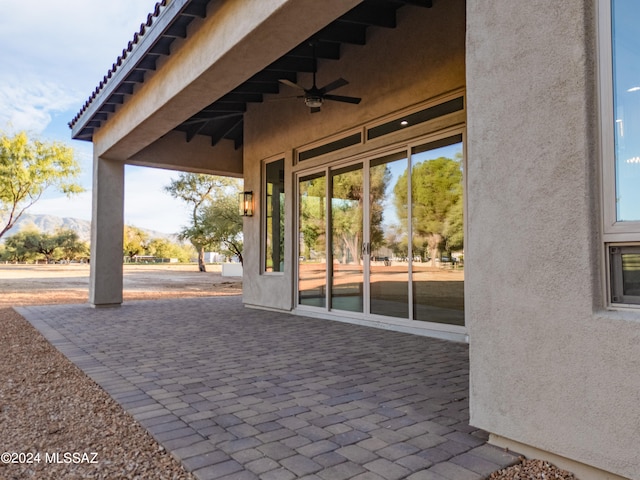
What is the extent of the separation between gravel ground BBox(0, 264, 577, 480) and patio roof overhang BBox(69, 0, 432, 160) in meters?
3.17

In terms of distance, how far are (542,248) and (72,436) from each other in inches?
105

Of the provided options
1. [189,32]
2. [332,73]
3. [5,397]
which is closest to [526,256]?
[5,397]

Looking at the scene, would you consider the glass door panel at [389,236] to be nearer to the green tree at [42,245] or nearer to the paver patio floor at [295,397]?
the paver patio floor at [295,397]

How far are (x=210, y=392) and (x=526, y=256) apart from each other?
236 centimetres

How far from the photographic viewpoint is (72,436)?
7.93 feet

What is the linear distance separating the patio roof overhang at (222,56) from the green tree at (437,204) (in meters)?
1.98

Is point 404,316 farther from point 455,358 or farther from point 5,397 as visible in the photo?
point 5,397

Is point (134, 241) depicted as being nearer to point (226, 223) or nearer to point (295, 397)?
point (226, 223)

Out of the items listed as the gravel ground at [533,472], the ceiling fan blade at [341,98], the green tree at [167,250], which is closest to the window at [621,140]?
the gravel ground at [533,472]

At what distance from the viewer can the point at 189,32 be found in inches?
193

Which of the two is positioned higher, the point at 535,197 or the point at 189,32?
the point at 189,32

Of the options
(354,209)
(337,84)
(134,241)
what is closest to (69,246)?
(134,241)

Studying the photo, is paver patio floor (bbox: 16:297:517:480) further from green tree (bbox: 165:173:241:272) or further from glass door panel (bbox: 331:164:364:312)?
green tree (bbox: 165:173:241:272)

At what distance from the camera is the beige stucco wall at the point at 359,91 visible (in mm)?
5113
